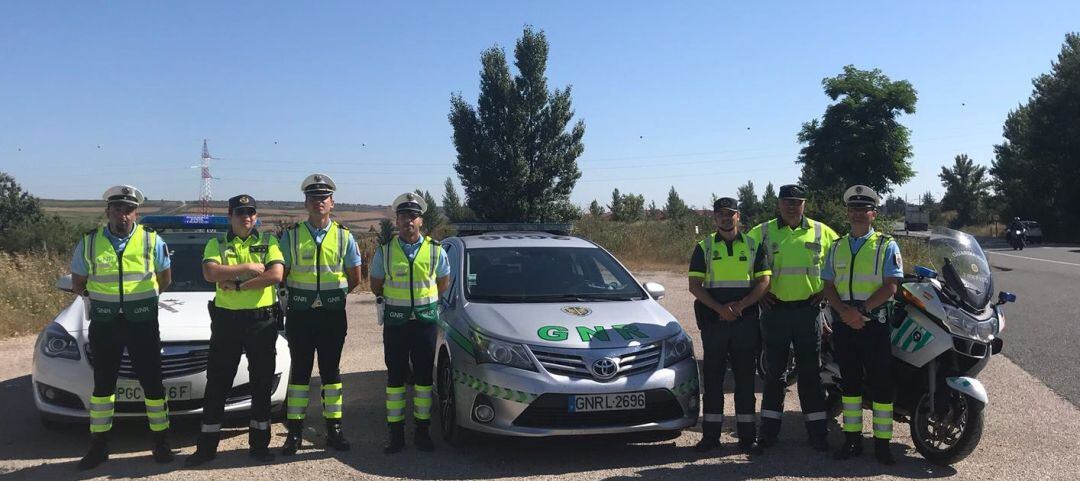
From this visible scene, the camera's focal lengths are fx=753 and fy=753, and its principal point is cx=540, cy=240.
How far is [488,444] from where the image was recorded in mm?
5566

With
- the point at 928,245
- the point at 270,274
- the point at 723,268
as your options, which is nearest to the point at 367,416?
the point at 270,274

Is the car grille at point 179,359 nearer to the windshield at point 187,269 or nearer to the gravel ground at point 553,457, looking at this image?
the gravel ground at point 553,457

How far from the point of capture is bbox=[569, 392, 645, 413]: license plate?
4.89m

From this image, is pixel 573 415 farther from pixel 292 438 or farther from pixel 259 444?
pixel 259 444

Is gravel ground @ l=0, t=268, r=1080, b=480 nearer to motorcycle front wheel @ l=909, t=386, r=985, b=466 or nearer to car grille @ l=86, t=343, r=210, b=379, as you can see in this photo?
motorcycle front wheel @ l=909, t=386, r=985, b=466

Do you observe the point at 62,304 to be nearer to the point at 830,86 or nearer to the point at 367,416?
the point at 367,416

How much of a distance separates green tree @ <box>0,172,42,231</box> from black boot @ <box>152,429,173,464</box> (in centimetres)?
4320

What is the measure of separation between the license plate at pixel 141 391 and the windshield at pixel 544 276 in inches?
85.1

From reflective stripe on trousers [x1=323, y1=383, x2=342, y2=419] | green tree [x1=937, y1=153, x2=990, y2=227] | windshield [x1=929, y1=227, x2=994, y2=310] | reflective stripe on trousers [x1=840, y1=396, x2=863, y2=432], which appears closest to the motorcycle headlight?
windshield [x1=929, y1=227, x2=994, y2=310]

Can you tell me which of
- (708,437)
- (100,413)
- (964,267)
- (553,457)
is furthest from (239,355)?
(964,267)

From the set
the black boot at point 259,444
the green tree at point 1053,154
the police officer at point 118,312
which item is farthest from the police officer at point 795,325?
the green tree at point 1053,154

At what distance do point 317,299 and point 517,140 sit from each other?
21.3m

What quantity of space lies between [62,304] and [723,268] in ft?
36.0

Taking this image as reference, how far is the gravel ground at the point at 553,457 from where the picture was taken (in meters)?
4.89
